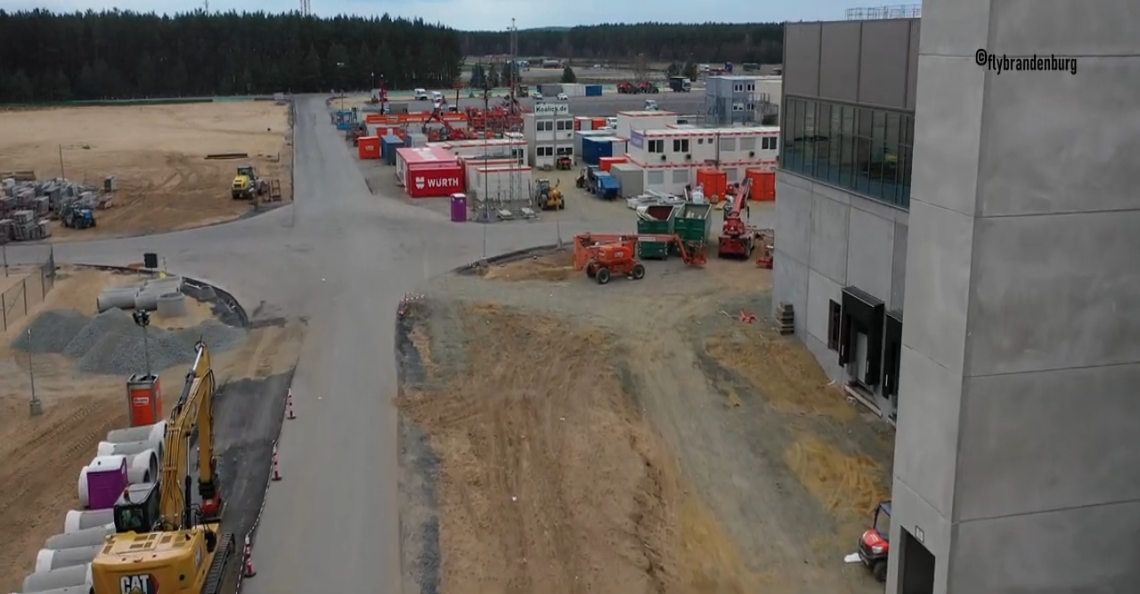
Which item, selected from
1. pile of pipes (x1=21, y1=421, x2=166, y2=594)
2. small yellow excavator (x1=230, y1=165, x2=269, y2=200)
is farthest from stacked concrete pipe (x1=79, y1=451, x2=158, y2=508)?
small yellow excavator (x1=230, y1=165, x2=269, y2=200)

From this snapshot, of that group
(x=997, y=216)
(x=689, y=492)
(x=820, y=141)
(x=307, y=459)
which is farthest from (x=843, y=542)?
(x=820, y=141)

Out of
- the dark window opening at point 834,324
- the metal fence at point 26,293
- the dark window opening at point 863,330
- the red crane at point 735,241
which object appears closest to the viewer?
Answer: the dark window opening at point 863,330

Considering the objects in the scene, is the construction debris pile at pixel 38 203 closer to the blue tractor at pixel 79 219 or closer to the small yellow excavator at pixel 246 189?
the blue tractor at pixel 79 219

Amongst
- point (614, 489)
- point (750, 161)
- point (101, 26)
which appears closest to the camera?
point (614, 489)

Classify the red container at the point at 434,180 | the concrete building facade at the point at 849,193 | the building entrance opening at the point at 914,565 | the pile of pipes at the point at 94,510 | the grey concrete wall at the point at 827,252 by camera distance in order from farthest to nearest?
the red container at the point at 434,180
the grey concrete wall at the point at 827,252
the concrete building facade at the point at 849,193
the pile of pipes at the point at 94,510
the building entrance opening at the point at 914,565

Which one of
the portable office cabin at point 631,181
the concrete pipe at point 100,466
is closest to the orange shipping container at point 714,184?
the portable office cabin at point 631,181

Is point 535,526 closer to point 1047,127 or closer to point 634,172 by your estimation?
point 1047,127
